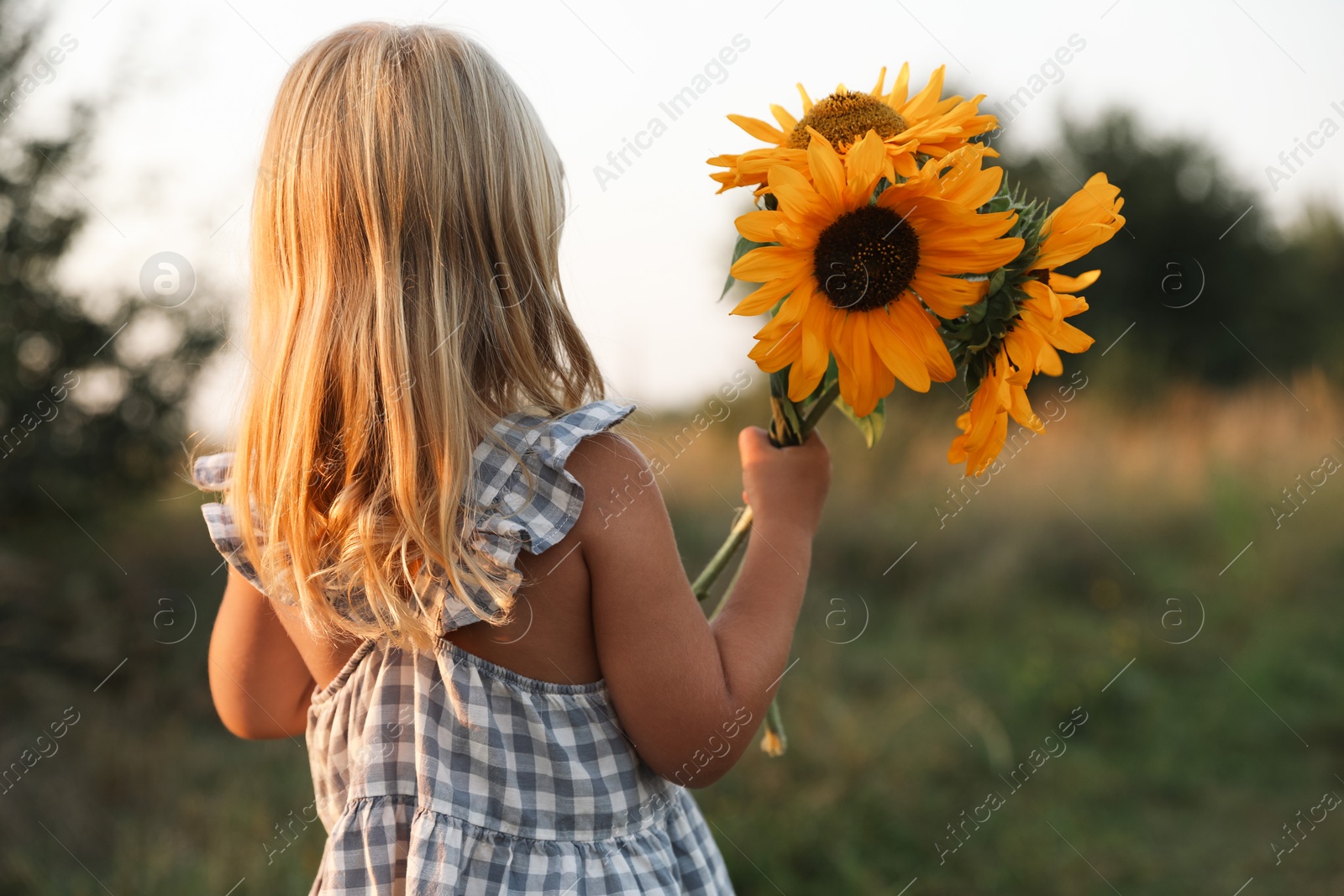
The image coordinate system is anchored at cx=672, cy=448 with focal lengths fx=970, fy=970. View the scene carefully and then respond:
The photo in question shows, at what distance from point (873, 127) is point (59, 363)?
2.88 meters

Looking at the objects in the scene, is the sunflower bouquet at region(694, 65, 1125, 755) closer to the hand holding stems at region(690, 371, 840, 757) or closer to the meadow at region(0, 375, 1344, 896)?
the hand holding stems at region(690, 371, 840, 757)

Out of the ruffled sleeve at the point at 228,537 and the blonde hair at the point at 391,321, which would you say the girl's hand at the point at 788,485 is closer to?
the blonde hair at the point at 391,321

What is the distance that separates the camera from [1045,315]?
933 mm

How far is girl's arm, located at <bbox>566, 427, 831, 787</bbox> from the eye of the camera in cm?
104

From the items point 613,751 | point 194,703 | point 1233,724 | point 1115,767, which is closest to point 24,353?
point 194,703

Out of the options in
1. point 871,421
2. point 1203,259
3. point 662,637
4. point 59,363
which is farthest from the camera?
point 1203,259

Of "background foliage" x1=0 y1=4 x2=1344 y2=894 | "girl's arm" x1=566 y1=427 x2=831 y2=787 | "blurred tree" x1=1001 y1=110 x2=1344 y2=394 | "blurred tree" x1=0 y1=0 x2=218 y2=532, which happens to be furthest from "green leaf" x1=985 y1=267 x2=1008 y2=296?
"blurred tree" x1=1001 y1=110 x2=1344 y2=394

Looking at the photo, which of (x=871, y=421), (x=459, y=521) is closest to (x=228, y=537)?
(x=459, y=521)

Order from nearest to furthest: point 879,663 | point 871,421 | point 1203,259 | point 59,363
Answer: point 871,421
point 59,363
point 879,663
point 1203,259

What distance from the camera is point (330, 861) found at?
3.69 ft

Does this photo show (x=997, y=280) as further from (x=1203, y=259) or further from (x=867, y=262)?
(x=1203, y=259)

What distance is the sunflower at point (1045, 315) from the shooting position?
36.8 inches

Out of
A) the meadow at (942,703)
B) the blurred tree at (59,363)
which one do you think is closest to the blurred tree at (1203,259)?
the meadow at (942,703)

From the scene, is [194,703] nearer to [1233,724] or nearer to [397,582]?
[397,582]
